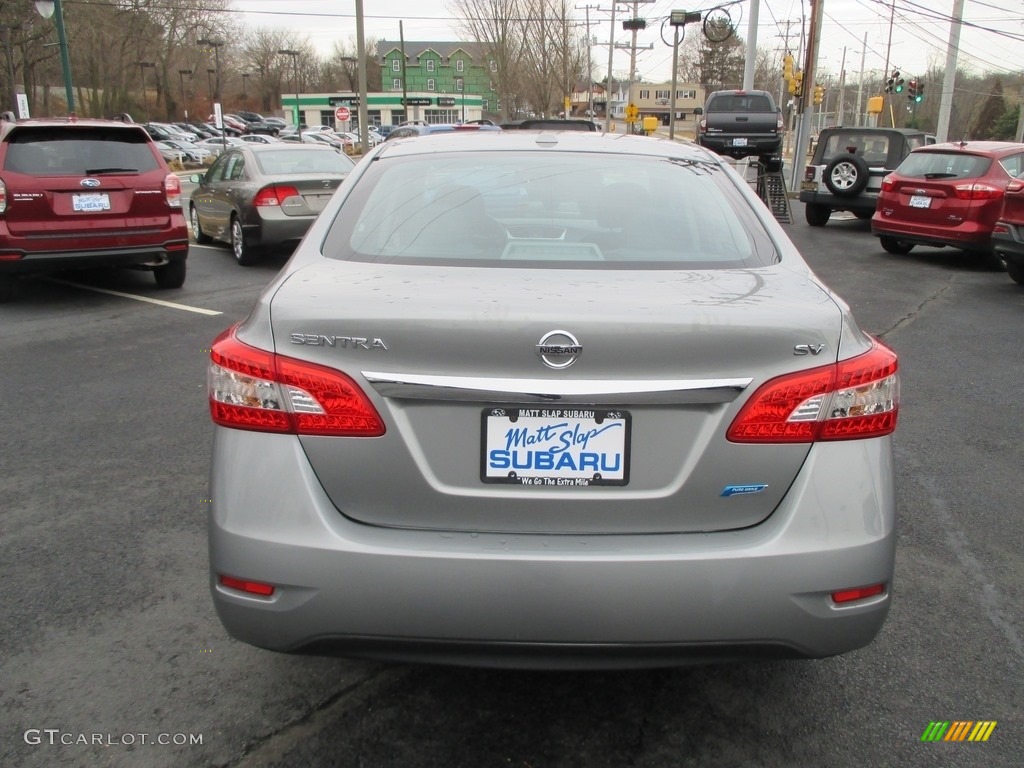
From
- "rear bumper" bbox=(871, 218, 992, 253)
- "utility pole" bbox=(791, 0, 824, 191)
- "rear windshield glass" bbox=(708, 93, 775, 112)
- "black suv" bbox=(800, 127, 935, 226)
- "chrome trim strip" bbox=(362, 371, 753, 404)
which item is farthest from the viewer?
"rear windshield glass" bbox=(708, 93, 775, 112)

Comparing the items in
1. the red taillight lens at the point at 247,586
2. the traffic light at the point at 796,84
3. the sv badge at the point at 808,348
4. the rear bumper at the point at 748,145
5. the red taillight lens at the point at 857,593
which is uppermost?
the traffic light at the point at 796,84

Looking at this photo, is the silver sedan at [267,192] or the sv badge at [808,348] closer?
the sv badge at [808,348]

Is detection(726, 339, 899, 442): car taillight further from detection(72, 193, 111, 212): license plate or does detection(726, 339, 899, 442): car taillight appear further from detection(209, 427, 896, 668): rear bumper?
detection(72, 193, 111, 212): license plate

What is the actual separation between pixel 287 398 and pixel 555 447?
65cm

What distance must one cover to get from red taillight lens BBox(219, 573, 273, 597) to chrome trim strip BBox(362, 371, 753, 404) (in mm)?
582

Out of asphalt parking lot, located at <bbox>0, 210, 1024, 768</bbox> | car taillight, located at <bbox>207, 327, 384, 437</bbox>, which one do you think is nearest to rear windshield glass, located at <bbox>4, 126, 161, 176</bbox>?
asphalt parking lot, located at <bbox>0, 210, 1024, 768</bbox>

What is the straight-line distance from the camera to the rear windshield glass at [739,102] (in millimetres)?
22219

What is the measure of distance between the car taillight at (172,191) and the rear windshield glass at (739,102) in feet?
54.0

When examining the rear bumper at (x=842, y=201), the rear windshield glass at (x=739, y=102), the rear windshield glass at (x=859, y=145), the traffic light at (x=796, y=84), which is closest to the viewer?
the rear bumper at (x=842, y=201)

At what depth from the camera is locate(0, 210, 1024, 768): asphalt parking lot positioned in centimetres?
250

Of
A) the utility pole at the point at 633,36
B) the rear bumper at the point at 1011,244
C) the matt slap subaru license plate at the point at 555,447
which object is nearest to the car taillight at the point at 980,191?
the rear bumper at the point at 1011,244

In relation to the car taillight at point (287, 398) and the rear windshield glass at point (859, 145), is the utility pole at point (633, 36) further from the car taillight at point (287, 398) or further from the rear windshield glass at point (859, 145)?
the car taillight at point (287, 398)

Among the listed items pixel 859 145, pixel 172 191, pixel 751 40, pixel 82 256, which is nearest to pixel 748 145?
pixel 859 145

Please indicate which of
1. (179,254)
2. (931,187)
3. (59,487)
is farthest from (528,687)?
(931,187)
